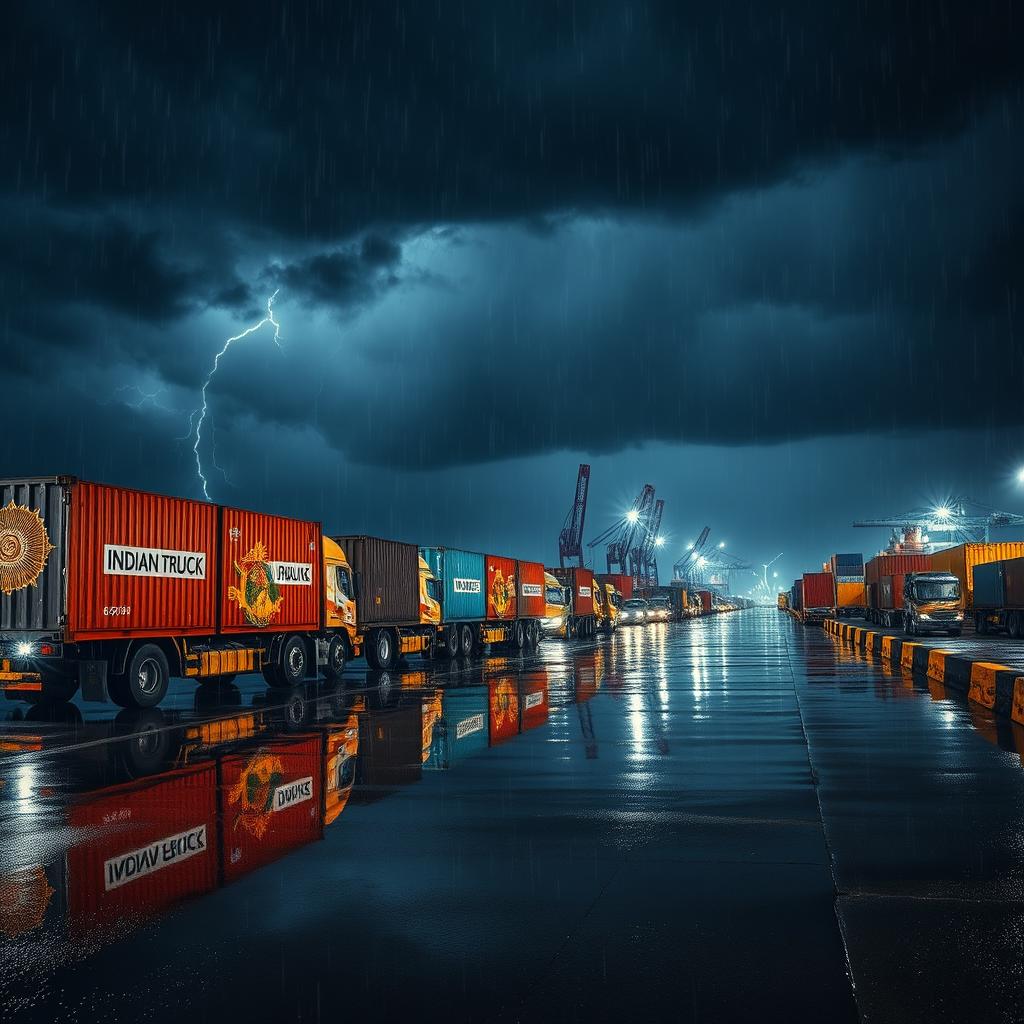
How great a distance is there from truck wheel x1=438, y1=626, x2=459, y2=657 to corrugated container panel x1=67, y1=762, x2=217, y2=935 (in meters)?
23.5

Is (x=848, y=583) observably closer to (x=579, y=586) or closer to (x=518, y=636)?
(x=579, y=586)

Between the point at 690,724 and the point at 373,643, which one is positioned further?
the point at 373,643

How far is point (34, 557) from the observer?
16.6 m

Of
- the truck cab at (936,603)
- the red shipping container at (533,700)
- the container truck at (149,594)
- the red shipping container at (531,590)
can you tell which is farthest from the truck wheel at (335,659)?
the truck cab at (936,603)

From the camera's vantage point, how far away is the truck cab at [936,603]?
4584 centimetres

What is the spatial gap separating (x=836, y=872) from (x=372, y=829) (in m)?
3.22

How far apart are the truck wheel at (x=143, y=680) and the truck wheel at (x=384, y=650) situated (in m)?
9.70

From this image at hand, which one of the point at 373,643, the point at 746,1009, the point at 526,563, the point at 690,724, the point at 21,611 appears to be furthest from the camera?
the point at 526,563

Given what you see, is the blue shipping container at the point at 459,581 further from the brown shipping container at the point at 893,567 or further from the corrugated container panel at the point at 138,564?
the brown shipping container at the point at 893,567

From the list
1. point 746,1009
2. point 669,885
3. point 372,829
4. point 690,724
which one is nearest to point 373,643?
point 690,724

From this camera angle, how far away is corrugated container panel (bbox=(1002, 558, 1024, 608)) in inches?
1554

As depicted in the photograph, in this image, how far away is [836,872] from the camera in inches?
239

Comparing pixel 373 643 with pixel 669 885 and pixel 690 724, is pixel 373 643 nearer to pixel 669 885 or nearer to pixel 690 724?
pixel 690 724

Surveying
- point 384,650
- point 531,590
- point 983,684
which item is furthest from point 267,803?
point 531,590
